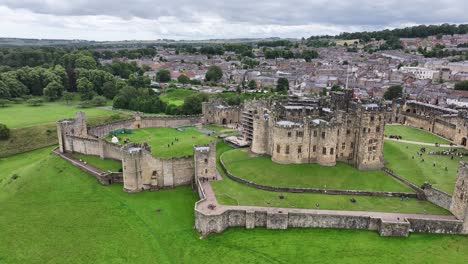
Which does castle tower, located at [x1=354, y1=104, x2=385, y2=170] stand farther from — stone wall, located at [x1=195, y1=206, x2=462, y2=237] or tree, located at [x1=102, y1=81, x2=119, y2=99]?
tree, located at [x1=102, y1=81, x2=119, y2=99]

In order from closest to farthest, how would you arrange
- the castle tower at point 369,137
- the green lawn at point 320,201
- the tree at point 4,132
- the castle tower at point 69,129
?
the green lawn at point 320,201 → the castle tower at point 369,137 → the castle tower at point 69,129 → the tree at point 4,132

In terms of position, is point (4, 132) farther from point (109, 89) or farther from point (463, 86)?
point (463, 86)

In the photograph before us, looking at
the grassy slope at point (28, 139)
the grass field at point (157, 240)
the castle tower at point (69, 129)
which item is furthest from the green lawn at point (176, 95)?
the grass field at point (157, 240)

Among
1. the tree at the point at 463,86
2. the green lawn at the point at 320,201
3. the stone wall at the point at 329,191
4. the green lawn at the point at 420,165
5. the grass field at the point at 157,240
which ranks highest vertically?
the tree at the point at 463,86

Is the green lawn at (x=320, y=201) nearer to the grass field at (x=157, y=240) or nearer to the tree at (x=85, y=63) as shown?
the grass field at (x=157, y=240)

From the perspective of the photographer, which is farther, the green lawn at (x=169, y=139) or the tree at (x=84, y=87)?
the tree at (x=84, y=87)

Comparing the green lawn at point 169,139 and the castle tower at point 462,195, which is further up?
the castle tower at point 462,195
